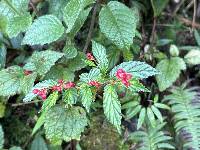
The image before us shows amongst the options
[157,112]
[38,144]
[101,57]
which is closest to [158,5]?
[157,112]

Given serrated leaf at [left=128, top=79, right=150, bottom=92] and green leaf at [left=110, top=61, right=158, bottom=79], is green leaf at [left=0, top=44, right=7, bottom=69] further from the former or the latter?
serrated leaf at [left=128, top=79, right=150, bottom=92]

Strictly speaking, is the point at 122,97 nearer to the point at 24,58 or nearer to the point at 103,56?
the point at 103,56

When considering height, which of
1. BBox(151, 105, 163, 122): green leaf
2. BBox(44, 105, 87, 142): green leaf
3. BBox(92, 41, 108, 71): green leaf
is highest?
BBox(92, 41, 108, 71): green leaf

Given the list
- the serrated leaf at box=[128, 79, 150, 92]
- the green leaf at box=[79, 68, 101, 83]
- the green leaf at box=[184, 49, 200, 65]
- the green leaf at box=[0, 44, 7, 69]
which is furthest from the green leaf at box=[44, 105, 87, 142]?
the green leaf at box=[184, 49, 200, 65]

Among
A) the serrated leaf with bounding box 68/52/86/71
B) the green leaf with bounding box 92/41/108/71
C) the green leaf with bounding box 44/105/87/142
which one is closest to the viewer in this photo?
the green leaf with bounding box 92/41/108/71

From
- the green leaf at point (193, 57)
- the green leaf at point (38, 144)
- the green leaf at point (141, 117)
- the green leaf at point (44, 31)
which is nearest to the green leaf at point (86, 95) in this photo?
the green leaf at point (44, 31)

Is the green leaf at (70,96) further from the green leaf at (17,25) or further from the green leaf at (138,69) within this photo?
the green leaf at (17,25)
